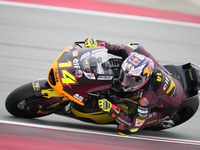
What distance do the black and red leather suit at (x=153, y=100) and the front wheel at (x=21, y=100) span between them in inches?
47.5

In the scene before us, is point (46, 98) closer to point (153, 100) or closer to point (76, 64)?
point (76, 64)

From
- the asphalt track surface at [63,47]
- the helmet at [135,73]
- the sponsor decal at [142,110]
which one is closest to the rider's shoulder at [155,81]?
the helmet at [135,73]

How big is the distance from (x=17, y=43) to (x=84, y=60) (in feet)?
11.4

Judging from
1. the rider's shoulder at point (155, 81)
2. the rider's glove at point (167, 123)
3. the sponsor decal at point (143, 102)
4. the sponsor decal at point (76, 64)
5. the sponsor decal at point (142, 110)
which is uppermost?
the sponsor decal at point (76, 64)

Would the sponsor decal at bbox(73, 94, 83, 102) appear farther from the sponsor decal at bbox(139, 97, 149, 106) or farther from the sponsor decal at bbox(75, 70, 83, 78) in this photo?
the sponsor decal at bbox(139, 97, 149, 106)

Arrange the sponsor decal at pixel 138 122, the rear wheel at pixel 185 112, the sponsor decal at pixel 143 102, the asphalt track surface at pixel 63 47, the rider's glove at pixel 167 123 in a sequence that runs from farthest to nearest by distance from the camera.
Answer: the rider's glove at pixel 167 123, the rear wheel at pixel 185 112, the sponsor decal at pixel 138 122, the sponsor decal at pixel 143 102, the asphalt track surface at pixel 63 47

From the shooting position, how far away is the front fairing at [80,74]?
301 centimetres

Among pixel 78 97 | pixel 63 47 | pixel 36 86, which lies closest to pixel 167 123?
pixel 78 97

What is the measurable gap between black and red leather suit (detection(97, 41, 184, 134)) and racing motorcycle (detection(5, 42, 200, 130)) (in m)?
0.19

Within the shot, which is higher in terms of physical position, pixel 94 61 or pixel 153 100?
pixel 94 61

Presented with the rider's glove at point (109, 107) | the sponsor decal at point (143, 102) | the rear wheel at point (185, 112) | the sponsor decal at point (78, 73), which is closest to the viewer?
the sponsor decal at point (78, 73)

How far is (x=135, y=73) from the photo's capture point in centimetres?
313

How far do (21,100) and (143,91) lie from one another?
1.65 meters

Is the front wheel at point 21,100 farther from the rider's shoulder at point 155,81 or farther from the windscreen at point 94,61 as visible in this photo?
the rider's shoulder at point 155,81
